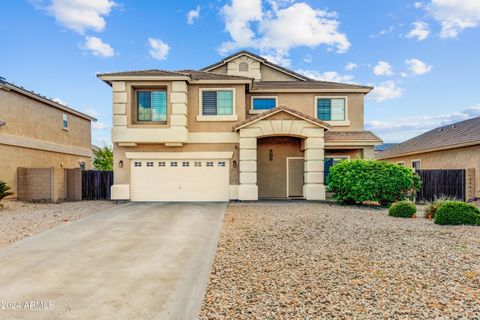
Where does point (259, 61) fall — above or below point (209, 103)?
above

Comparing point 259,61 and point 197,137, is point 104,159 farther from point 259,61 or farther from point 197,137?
point 259,61

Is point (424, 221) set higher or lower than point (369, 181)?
lower

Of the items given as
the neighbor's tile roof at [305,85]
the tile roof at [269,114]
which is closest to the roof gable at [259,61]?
the neighbor's tile roof at [305,85]

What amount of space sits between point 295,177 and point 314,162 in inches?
78.7

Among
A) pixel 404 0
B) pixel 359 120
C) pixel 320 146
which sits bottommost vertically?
pixel 320 146

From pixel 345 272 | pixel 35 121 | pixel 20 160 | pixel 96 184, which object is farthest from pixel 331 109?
pixel 20 160

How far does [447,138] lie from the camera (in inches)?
781

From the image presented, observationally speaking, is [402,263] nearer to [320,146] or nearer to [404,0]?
[320,146]

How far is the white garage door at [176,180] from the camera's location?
16.4m

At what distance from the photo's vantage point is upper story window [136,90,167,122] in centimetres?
1622

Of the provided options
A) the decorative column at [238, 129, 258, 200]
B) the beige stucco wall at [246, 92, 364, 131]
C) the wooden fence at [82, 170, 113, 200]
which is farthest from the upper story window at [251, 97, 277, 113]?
the wooden fence at [82, 170, 113, 200]

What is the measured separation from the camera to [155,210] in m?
13.3

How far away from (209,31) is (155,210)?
12.2m

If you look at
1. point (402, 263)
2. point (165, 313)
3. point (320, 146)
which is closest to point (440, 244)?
point (402, 263)
